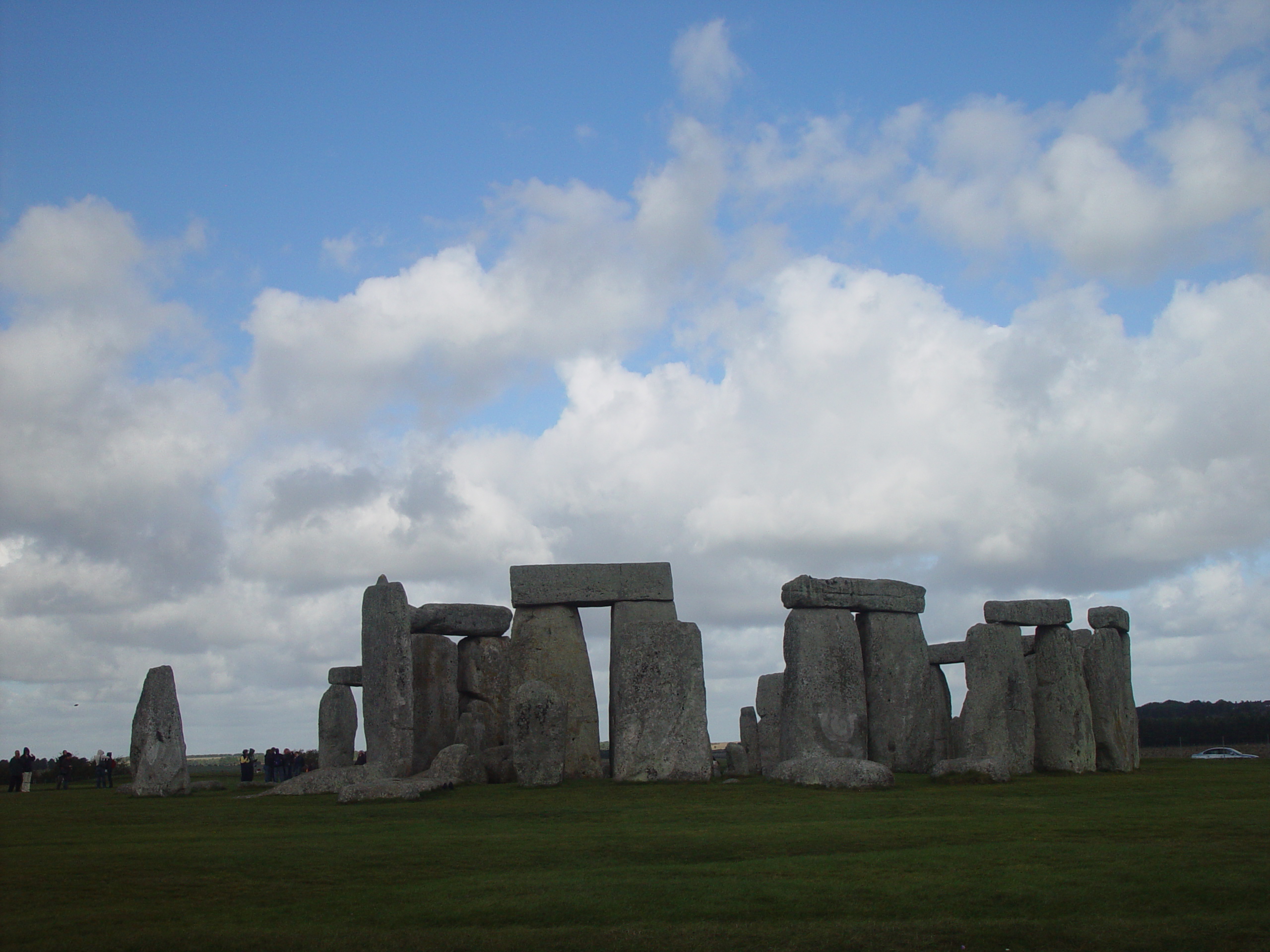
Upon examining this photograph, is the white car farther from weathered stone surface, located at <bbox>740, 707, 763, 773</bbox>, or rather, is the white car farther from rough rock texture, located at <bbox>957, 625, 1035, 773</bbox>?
weathered stone surface, located at <bbox>740, 707, 763, 773</bbox>

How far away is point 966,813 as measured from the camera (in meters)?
11.4

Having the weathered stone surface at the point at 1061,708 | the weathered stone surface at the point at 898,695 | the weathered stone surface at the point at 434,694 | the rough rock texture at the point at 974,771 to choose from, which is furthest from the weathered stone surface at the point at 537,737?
the weathered stone surface at the point at 1061,708

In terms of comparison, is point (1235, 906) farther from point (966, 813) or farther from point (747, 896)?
point (966, 813)

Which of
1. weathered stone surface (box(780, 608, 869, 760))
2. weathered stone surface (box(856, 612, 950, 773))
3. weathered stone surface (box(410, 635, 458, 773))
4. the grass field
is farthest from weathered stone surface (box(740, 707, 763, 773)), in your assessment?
the grass field

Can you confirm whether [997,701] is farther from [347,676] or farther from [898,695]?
[347,676]

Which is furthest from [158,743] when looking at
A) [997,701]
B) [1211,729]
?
[1211,729]

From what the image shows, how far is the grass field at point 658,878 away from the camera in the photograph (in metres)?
6.68

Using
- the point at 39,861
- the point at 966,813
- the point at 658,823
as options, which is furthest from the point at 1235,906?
the point at 39,861

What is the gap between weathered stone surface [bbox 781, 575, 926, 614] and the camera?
18.3m

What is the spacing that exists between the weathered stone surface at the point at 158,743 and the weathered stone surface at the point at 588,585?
5.75m

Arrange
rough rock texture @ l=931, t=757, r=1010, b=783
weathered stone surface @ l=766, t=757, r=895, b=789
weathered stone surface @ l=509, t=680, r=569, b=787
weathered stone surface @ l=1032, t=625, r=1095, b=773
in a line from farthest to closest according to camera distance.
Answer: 1. weathered stone surface @ l=1032, t=625, r=1095, b=773
2. weathered stone surface @ l=509, t=680, r=569, b=787
3. rough rock texture @ l=931, t=757, r=1010, b=783
4. weathered stone surface @ l=766, t=757, r=895, b=789

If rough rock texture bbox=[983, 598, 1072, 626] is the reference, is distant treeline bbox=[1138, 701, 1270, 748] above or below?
below

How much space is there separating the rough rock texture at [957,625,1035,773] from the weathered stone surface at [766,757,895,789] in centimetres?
323

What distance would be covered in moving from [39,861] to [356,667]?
1395 cm
